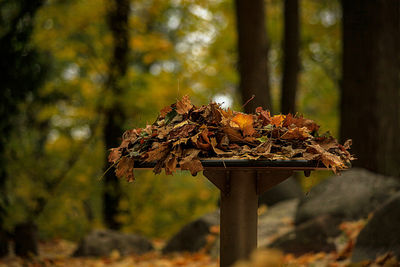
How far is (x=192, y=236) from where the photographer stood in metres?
7.92

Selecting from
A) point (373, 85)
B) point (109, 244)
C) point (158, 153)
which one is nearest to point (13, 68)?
point (109, 244)

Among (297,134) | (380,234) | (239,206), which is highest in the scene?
(297,134)

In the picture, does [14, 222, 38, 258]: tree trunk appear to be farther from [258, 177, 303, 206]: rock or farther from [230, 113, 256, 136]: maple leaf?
[230, 113, 256, 136]: maple leaf

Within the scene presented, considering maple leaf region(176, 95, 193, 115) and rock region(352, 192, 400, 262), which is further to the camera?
rock region(352, 192, 400, 262)

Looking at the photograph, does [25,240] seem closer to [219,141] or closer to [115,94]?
[115,94]

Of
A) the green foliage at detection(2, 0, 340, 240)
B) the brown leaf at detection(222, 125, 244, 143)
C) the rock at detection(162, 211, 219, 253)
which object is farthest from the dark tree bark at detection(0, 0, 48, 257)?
the brown leaf at detection(222, 125, 244, 143)

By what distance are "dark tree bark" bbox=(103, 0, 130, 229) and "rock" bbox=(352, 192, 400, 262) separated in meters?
5.65

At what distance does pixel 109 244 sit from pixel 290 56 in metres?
6.66

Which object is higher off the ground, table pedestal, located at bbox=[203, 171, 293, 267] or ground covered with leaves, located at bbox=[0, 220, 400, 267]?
table pedestal, located at bbox=[203, 171, 293, 267]

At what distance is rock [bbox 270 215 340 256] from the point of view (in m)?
5.98

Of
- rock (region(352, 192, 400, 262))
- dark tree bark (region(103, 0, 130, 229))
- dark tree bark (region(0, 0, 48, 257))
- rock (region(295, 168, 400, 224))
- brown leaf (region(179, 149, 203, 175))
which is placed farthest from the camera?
dark tree bark (region(103, 0, 130, 229))

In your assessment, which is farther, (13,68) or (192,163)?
(13,68)

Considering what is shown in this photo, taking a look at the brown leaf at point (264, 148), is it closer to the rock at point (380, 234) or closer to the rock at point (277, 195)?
the rock at point (380, 234)

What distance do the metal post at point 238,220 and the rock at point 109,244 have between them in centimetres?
499
